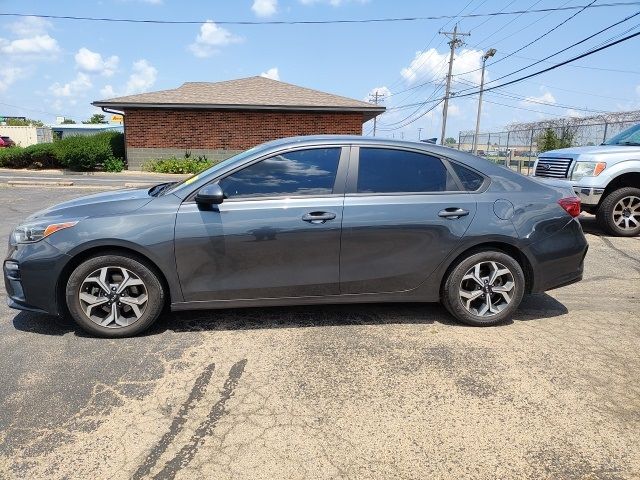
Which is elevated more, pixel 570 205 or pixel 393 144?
pixel 393 144

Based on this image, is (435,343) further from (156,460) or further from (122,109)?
(122,109)

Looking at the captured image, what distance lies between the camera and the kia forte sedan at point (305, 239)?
11.9 feet

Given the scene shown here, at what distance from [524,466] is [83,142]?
914 inches

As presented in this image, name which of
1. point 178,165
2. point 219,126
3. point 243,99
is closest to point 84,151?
point 178,165

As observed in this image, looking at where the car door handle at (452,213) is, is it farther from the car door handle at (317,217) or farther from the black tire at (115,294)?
the black tire at (115,294)

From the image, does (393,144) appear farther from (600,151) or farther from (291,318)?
(600,151)

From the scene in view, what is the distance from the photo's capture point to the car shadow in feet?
13.1

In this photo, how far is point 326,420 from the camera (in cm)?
274

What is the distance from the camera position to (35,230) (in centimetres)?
365

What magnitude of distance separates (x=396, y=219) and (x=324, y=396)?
60.0 inches

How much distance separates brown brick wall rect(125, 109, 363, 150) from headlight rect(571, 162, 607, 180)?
1492 cm

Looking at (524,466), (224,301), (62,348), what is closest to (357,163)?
(224,301)

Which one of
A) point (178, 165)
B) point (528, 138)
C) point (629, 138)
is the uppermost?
point (528, 138)

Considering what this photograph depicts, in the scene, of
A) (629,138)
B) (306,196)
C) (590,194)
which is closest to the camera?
(306,196)
